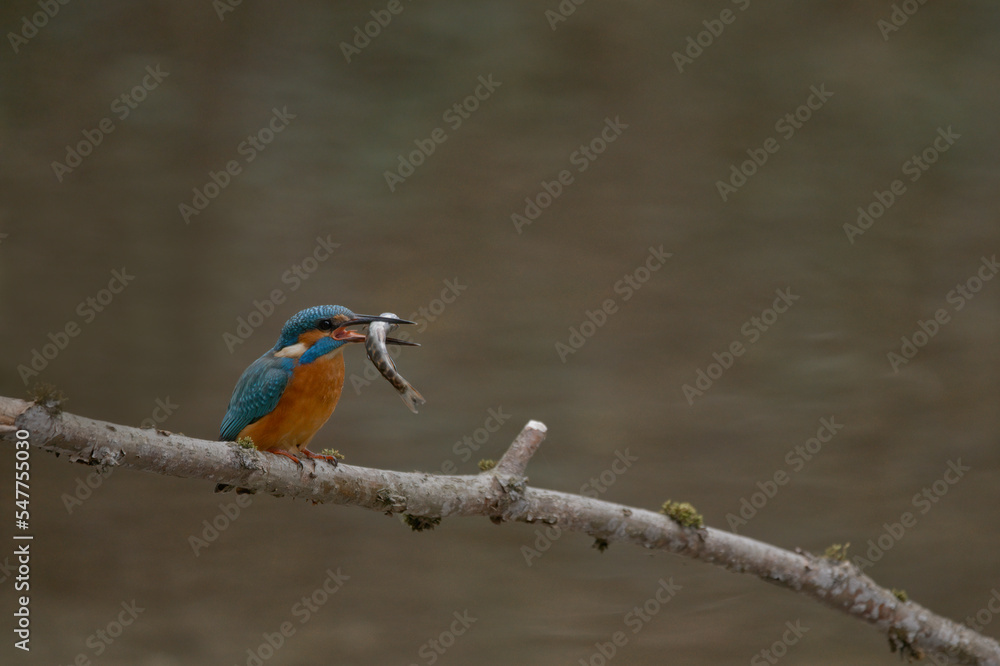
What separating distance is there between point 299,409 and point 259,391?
107 mm

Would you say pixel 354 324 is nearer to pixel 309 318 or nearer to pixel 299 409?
pixel 309 318

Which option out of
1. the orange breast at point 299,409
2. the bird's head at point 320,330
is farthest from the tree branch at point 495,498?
the bird's head at point 320,330

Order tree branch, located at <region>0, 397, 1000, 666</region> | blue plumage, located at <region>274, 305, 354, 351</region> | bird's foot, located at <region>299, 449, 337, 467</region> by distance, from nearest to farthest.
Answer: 1. tree branch, located at <region>0, 397, 1000, 666</region>
2. bird's foot, located at <region>299, 449, 337, 467</region>
3. blue plumage, located at <region>274, 305, 354, 351</region>

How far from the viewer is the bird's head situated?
6.88ft

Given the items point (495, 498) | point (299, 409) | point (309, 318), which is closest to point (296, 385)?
point (299, 409)

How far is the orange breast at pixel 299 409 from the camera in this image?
2068 mm

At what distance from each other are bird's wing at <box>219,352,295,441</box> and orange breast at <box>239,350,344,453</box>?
0.05ft

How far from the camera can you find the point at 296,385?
81.9 inches

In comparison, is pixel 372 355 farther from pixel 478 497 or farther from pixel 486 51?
pixel 486 51

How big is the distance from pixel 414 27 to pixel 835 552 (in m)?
3.45

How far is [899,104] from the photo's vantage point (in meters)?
4.59

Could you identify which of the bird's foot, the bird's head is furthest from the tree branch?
the bird's head

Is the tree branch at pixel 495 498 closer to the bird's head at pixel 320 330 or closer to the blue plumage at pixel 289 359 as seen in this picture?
the blue plumage at pixel 289 359

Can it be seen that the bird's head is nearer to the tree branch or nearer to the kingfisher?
the kingfisher
